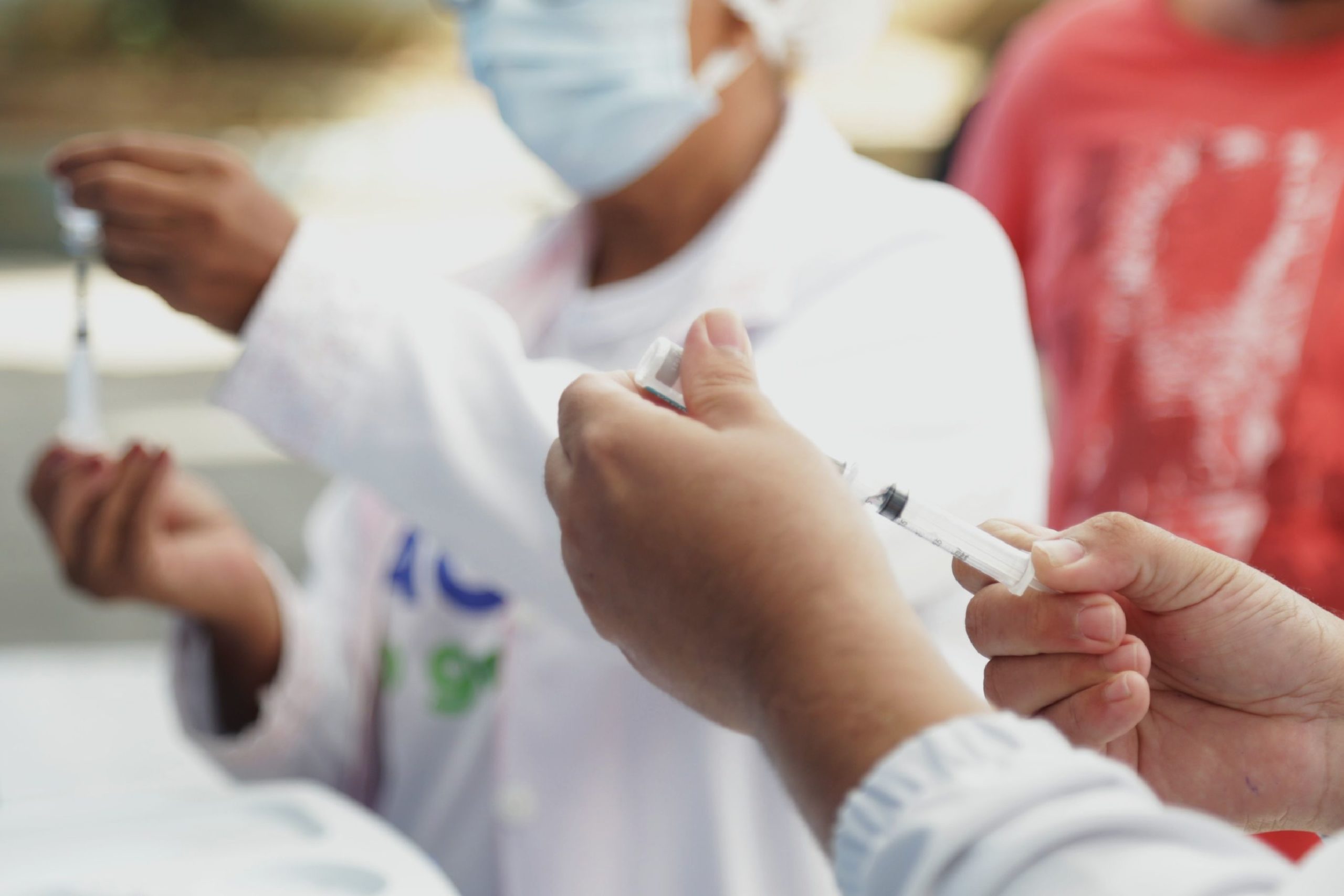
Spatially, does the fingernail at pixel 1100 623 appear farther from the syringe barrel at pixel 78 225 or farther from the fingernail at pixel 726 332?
the syringe barrel at pixel 78 225

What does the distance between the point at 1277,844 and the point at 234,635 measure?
739 mm

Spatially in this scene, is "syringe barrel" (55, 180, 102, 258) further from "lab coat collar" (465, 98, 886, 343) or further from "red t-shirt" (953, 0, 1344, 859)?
"red t-shirt" (953, 0, 1344, 859)

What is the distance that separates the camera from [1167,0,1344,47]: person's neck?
1.13 meters

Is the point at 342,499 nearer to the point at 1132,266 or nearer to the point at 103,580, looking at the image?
the point at 103,580

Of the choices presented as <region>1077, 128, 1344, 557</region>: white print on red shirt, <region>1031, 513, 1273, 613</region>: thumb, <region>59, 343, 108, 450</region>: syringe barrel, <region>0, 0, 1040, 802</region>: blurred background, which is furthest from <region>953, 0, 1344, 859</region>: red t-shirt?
<region>0, 0, 1040, 802</region>: blurred background

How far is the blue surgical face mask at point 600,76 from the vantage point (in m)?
0.93

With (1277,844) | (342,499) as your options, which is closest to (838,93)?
(342,499)

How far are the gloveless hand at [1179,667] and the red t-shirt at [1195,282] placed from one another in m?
0.46

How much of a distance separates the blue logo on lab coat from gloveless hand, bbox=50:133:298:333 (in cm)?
26

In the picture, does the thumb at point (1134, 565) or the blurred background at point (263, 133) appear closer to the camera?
the thumb at point (1134, 565)

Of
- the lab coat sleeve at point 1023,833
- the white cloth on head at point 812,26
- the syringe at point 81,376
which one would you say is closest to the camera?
the lab coat sleeve at point 1023,833

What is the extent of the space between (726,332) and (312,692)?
0.65 metres

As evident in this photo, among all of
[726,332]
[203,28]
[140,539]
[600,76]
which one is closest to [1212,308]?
[600,76]

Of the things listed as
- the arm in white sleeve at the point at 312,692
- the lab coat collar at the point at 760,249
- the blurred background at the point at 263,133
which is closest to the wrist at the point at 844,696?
the lab coat collar at the point at 760,249
